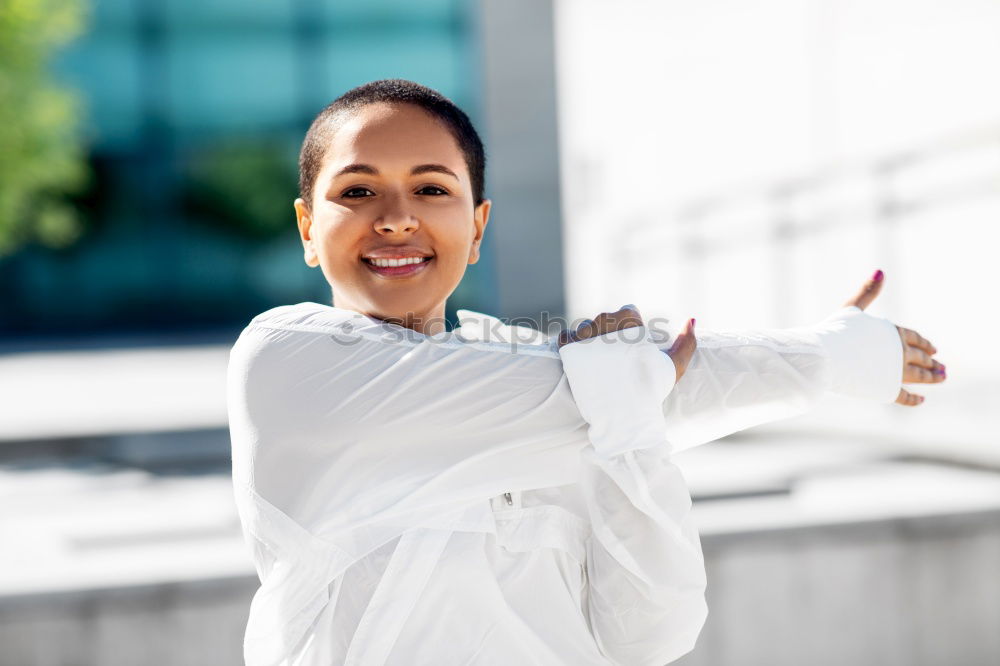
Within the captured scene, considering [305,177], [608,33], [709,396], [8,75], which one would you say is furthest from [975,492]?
[8,75]

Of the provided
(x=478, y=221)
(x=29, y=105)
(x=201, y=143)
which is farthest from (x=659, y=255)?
(x=201, y=143)

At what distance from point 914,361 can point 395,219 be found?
2.34 ft

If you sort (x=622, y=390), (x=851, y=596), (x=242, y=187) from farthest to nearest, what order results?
(x=242, y=187) < (x=851, y=596) < (x=622, y=390)

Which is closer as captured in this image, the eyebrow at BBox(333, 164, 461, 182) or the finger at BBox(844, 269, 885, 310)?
the eyebrow at BBox(333, 164, 461, 182)

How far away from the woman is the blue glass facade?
1617cm

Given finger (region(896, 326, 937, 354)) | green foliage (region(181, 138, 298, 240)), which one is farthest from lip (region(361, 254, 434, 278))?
green foliage (region(181, 138, 298, 240))

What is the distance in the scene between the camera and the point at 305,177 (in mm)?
1427

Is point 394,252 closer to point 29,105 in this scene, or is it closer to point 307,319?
point 307,319

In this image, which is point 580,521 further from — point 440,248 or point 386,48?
point 386,48

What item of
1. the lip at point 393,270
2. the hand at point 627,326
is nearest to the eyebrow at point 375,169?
the lip at point 393,270

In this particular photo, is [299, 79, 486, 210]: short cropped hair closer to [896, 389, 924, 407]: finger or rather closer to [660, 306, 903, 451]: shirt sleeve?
[660, 306, 903, 451]: shirt sleeve

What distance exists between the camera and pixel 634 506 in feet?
3.84

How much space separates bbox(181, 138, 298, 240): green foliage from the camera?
18.5 metres

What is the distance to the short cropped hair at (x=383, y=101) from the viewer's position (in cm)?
131
